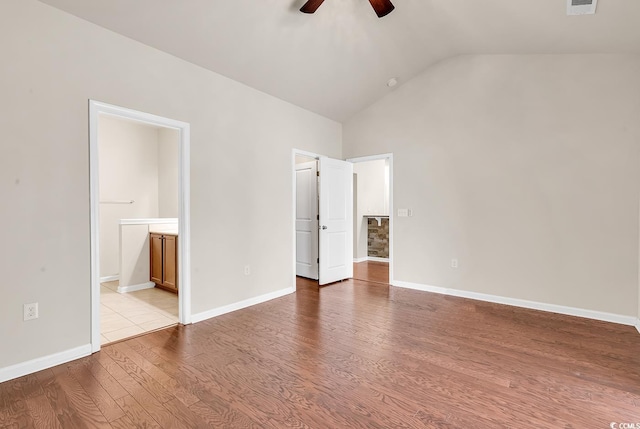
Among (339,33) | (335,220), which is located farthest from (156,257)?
(339,33)

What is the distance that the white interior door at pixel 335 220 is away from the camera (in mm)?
5000

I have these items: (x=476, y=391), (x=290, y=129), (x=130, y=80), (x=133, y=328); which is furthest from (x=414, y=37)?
(x=133, y=328)

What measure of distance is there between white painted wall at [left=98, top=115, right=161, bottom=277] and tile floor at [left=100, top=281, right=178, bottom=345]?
32.7 inches

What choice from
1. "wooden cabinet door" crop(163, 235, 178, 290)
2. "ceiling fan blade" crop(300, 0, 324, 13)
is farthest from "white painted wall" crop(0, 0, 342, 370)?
"ceiling fan blade" crop(300, 0, 324, 13)

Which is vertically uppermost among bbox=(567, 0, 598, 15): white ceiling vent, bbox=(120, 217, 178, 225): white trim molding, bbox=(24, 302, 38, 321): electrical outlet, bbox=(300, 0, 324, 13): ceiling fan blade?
bbox=(567, 0, 598, 15): white ceiling vent

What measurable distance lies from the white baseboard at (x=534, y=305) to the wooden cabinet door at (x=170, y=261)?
3.39 metres

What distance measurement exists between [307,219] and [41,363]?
3.69 metres

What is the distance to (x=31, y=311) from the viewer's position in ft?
7.70

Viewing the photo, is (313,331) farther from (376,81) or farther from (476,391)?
(376,81)

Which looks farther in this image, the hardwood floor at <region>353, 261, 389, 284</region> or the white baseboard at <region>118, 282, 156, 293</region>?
the hardwood floor at <region>353, 261, 389, 284</region>

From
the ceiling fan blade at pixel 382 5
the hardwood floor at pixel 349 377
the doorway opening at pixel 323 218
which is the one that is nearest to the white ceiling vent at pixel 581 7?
the ceiling fan blade at pixel 382 5

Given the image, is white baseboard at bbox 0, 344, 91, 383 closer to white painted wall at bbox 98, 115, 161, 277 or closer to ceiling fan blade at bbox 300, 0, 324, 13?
white painted wall at bbox 98, 115, 161, 277

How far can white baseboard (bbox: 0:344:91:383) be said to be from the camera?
7.34 ft

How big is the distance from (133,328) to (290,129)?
315 cm
